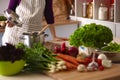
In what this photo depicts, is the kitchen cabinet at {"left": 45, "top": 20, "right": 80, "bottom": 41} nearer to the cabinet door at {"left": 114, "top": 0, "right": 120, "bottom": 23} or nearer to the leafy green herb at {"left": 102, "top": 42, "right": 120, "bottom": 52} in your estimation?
the cabinet door at {"left": 114, "top": 0, "right": 120, "bottom": 23}

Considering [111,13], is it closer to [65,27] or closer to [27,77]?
[65,27]

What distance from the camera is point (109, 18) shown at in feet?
10.2

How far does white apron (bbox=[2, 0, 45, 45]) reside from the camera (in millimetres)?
2219

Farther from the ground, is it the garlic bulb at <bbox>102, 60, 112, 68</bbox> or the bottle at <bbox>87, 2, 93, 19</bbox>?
the bottle at <bbox>87, 2, 93, 19</bbox>

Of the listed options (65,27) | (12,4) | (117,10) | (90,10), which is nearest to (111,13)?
(117,10)

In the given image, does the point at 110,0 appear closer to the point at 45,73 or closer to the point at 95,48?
the point at 95,48

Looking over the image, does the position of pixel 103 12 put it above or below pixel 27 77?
above

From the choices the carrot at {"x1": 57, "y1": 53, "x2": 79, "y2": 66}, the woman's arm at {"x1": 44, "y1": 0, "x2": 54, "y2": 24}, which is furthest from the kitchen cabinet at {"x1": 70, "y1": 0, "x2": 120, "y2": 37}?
the carrot at {"x1": 57, "y1": 53, "x2": 79, "y2": 66}

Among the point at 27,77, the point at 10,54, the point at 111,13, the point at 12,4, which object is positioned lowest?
the point at 27,77

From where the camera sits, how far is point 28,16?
226 cm

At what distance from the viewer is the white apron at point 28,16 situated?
222 cm

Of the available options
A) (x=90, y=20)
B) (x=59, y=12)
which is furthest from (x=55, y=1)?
(x=90, y=20)

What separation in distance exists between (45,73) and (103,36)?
15.1 inches

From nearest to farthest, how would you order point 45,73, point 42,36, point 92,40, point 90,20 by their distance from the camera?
point 45,73 < point 92,40 < point 42,36 < point 90,20
